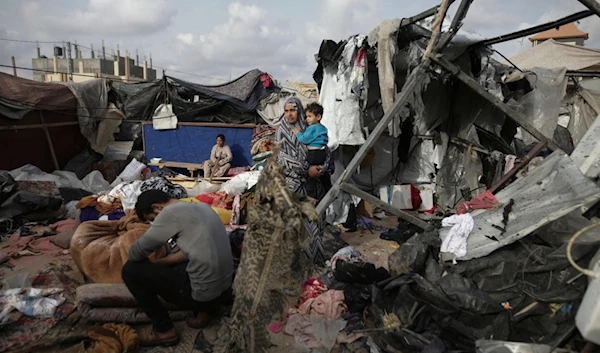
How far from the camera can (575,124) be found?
9055mm

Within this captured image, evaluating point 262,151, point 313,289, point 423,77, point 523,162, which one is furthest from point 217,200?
point 523,162

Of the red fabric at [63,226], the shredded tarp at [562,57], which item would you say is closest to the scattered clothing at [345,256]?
the red fabric at [63,226]

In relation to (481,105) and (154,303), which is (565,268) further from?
(481,105)

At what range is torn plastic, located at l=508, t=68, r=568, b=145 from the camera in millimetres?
5793

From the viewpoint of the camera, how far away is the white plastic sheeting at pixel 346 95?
5.45 meters

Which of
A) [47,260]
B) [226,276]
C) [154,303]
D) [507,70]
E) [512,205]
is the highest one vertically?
[507,70]

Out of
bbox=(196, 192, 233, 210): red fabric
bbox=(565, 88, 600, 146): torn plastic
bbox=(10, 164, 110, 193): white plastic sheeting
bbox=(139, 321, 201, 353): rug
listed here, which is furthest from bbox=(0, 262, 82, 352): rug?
bbox=(565, 88, 600, 146): torn plastic

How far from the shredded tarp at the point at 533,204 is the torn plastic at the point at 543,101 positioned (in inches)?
101

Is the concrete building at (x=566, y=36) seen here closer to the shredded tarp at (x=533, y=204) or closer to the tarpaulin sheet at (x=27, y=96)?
the shredded tarp at (x=533, y=204)

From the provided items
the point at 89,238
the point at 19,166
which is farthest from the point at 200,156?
the point at 89,238

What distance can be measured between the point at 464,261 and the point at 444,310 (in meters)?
0.67

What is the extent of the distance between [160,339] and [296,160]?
2.29 metres

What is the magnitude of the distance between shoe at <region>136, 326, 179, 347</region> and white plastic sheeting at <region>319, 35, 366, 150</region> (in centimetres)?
379

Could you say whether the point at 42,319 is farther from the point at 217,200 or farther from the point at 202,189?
the point at 202,189
